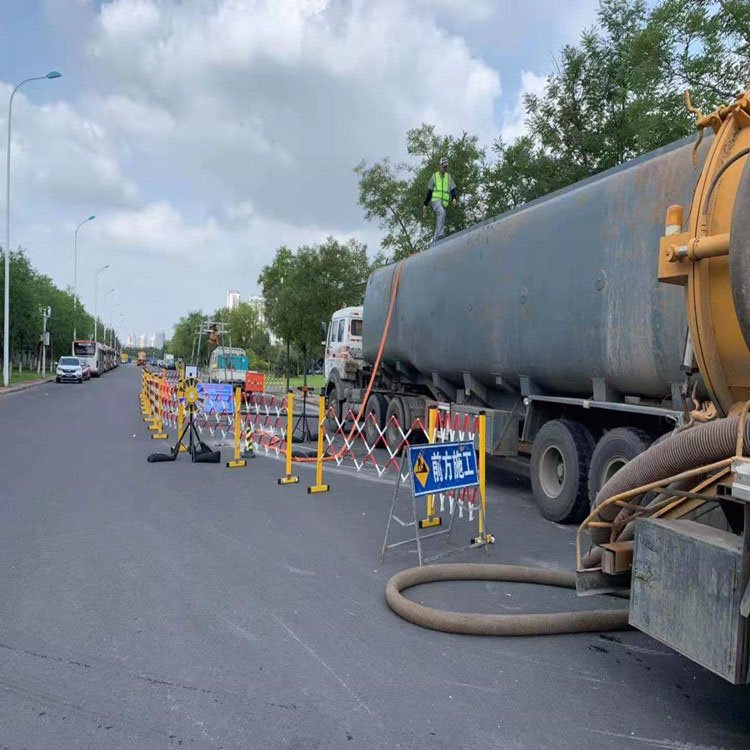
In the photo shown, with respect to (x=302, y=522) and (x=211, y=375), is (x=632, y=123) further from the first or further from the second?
(x=211, y=375)

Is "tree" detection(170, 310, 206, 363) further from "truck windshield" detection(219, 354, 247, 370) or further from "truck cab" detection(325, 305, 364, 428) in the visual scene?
"truck cab" detection(325, 305, 364, 428)

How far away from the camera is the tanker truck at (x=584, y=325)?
4.00m

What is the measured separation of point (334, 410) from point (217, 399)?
3.04 metres

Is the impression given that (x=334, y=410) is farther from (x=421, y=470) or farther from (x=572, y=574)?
(x=572, y=574)

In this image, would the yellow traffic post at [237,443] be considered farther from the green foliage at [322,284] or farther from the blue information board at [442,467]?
the green foliage at [322,284]

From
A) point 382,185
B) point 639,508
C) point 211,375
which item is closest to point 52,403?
point 211,375

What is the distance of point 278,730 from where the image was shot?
11.1 ft

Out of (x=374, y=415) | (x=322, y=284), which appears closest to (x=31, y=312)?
(x=322, y=284)

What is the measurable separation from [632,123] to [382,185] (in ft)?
40.8

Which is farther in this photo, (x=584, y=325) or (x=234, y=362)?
(x=234, y=362)

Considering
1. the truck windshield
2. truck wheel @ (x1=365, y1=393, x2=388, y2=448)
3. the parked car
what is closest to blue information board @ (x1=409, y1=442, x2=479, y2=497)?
truck wheel @ (x1=365, y1=393, x2=388, y2=448)

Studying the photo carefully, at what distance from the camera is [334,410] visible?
16.6 m

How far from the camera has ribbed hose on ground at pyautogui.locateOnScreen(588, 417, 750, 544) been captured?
325cm

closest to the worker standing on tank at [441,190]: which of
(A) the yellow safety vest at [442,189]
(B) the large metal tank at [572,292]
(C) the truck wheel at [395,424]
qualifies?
(A) the yellow safety vest at [442,189]
